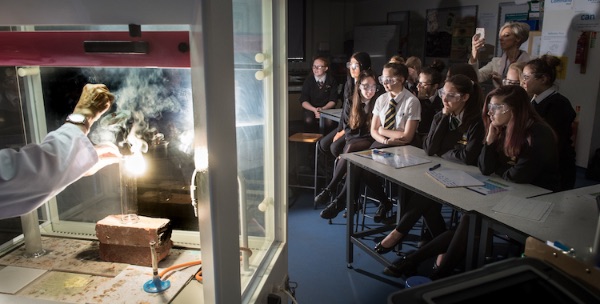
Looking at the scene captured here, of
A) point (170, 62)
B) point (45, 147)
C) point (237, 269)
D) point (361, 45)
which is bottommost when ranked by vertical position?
point (237, 269)

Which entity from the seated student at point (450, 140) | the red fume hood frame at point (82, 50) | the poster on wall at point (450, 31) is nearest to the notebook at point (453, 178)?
the seated student at point (450, 140)

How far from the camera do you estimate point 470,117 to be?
2.97m

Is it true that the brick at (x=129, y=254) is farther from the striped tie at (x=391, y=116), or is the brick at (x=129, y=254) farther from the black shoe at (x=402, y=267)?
the striped tie at (x=391, y=116)

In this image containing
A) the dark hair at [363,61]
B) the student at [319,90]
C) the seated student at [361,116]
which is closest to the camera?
the seated student at [361,116]

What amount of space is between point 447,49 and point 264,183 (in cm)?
617

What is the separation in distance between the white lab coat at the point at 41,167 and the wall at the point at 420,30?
15.8ft

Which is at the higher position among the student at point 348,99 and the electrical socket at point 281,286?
the student at point 348,99

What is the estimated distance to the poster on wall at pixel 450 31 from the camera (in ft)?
21.0

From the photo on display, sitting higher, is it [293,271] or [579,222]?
[579,222]

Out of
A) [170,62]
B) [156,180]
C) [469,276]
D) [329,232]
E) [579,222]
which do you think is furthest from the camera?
[329,232]

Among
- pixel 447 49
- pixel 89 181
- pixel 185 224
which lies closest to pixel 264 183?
pixel 185 224

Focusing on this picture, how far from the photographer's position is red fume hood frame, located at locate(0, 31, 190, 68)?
92 cm

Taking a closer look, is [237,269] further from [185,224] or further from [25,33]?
[25,33]

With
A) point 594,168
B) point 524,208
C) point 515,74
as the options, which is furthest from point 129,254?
point 594,168
